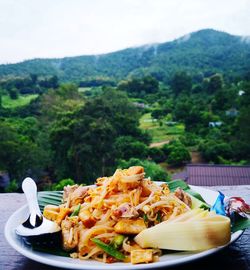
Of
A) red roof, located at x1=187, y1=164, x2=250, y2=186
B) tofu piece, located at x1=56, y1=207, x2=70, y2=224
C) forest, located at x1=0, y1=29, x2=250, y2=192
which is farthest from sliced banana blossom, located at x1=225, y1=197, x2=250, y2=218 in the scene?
red roof, located at x1=187, y1=164, x2=250, y2=186

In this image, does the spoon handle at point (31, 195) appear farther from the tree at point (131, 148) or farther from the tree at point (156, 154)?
the tree at point (156, 154)

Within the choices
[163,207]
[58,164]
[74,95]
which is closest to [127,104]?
[74,95]

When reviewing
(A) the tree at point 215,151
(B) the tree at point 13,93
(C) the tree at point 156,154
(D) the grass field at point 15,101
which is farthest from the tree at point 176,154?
(B) the tree at point 13,93

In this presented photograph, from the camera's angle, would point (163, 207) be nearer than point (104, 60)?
Yes

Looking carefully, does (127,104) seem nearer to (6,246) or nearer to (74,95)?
(74,95)

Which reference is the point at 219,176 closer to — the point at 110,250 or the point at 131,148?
the point at 110,250

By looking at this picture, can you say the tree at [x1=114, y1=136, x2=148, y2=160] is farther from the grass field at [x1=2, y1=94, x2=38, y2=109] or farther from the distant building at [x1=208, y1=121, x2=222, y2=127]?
the grass field at [x1=2, y1=94, x2=38, y2=109]

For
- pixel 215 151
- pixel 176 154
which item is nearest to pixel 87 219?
pixel 176 154
